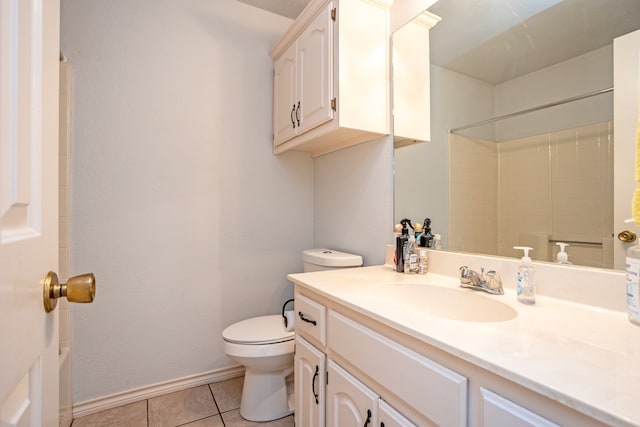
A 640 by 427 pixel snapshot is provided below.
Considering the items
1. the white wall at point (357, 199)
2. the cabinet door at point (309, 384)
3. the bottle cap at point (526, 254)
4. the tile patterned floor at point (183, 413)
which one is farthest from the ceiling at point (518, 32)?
the tile patterned floor at point (183, 413)

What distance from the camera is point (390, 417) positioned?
2.56 ft

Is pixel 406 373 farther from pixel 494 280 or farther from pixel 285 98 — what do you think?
pixel 285 98

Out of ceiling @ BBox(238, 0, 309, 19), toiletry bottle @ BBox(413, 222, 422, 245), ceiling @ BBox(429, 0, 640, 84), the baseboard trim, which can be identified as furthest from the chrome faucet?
ceiling @ BBox(238, 0, 309, 19)

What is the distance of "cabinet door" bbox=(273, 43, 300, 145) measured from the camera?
1785 millimetres

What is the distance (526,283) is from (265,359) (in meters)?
1.17

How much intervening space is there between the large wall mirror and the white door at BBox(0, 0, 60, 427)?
1236 millimetres

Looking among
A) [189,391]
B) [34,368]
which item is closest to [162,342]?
[189,391]

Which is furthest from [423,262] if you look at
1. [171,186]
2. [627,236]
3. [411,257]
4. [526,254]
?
[171,186]

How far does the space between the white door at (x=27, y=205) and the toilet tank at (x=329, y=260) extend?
1247 millimetres

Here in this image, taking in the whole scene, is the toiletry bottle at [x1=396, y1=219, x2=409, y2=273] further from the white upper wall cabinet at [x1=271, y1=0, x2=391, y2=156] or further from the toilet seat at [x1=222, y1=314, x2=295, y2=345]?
the toilet seat at [x1=222, y1=314, x2=295, y2=345]

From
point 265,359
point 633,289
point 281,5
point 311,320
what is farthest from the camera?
point 281,5

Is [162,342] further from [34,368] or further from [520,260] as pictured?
[520,260]

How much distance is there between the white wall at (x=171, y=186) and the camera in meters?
1.63

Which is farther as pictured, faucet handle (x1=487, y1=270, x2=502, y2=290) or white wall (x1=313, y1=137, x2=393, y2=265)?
white wall (x1=313, y1=137, x2=393, y2=265)
